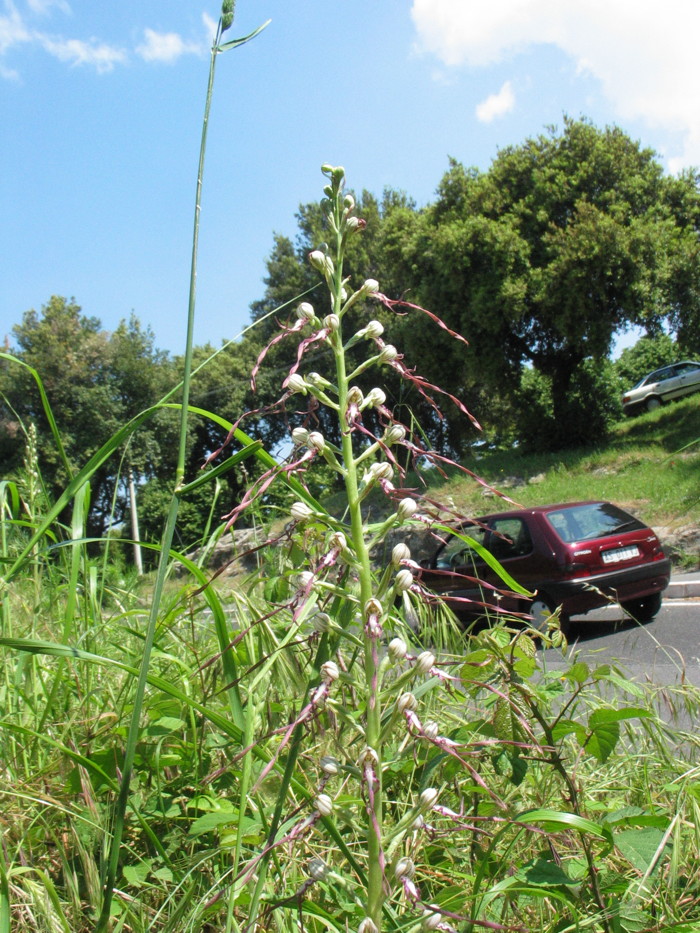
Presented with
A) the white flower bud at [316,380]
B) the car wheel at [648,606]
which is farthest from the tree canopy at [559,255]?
the white flower bud at [316,380]

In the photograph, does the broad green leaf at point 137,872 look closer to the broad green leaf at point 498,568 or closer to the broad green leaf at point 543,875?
the broad green leaf at point 543,875

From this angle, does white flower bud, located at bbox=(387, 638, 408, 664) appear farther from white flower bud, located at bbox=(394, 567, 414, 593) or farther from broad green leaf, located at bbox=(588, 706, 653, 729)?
broad green leaf, located at bbox=(588, 706, 653, 729)

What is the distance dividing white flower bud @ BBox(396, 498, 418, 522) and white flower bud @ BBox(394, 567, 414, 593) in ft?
0.28

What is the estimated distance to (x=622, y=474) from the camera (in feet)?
61.7

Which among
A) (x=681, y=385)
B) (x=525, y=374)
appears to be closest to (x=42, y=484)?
(x=525, y=374)

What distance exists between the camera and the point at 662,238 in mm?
20797

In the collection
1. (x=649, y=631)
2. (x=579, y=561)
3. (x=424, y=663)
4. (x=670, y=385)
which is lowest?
(x=649, y=631)

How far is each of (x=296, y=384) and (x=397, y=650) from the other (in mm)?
461

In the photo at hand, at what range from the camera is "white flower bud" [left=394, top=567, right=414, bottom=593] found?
112cm

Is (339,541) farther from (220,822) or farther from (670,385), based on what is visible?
(670,385)

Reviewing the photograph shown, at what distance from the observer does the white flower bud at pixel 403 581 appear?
3.68 ft

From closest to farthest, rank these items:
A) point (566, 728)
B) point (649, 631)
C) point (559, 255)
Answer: point (566, 728), point (649, 631), point (559, 255)

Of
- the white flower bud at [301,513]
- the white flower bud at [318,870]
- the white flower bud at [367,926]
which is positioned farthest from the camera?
the white flower bud at [301,513]

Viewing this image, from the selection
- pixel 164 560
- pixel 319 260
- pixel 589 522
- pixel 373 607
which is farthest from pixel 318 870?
pixel 589 522
